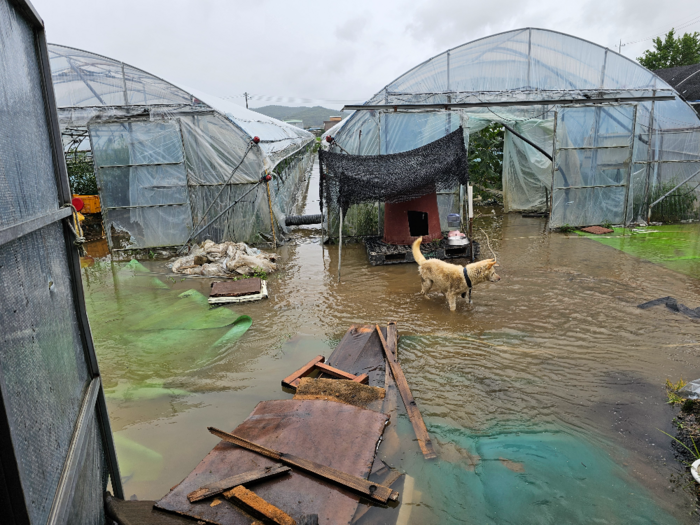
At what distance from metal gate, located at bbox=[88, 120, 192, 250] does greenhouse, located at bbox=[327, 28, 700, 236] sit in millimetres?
4369

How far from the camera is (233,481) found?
3.46 meters

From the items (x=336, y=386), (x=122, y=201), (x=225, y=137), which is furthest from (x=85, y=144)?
(x=336, y=386)

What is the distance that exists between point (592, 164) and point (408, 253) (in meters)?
7.10

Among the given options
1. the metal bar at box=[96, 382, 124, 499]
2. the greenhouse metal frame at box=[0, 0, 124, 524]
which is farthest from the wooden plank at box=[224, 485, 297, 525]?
the greenhouse metal frame at box=[0, 0, 124, 524]

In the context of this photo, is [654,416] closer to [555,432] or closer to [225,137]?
[555,432]

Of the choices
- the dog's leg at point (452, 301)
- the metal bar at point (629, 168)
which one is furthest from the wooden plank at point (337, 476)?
the metal bar at point (629, 168)

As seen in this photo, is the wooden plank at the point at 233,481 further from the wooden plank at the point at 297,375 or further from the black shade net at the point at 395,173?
the black shade net at the point at 395,173

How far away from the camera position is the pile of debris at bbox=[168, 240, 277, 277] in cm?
1030

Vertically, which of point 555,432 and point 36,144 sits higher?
point 36,144

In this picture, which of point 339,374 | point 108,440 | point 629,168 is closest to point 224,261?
point 339,374

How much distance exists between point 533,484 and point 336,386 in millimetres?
2170

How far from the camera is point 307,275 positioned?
10.1 m

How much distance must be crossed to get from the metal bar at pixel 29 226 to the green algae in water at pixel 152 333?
3.52m

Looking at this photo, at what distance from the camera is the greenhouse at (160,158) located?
38.3ft
